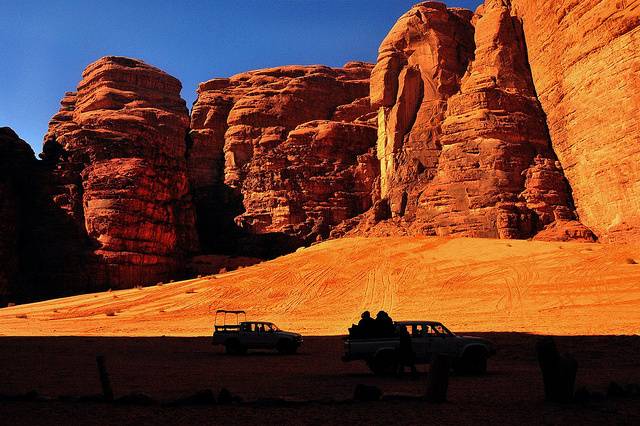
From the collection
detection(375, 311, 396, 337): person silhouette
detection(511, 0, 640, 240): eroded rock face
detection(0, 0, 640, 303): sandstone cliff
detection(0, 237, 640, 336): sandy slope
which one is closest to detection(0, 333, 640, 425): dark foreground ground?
detection(375, 311, 396, 337): person silhouette

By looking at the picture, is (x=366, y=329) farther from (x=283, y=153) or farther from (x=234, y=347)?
(x=283, y=153)

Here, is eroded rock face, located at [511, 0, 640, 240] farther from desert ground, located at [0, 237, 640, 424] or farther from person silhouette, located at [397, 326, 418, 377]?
person silhouette, located at [397, 326, 418, 377]

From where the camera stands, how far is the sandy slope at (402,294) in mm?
A: 25781

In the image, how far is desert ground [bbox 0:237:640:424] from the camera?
8.22 m

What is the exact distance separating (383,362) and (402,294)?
19.1 meters

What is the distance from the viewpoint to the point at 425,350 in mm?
13180

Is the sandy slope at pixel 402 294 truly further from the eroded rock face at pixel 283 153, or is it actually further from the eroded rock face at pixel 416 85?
the eroded rock face at pixel 283 153

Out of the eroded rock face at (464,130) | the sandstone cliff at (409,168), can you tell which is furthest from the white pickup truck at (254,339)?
the eroded rock face at (464,130)

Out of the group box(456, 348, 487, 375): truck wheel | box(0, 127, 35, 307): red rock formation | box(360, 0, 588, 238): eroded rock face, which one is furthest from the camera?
box(0, 127, 35, 307): red rock formation

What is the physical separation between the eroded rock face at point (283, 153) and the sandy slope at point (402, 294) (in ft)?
79.5

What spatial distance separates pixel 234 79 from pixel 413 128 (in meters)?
44.5

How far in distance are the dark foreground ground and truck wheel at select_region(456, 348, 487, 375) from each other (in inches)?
10.9

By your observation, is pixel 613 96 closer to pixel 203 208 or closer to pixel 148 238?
pixel 148 238

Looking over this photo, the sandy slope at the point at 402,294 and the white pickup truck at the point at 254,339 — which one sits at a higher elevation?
the sandy slope at the point at 402,294
